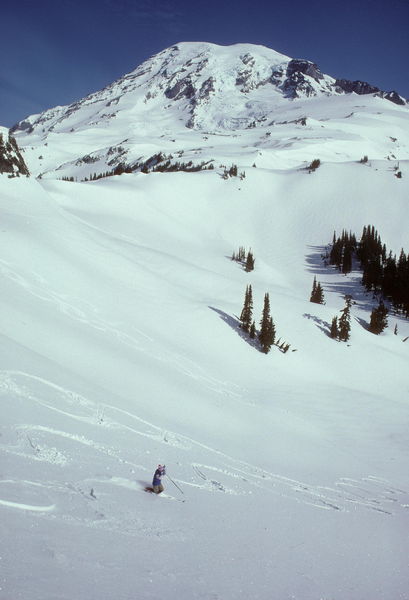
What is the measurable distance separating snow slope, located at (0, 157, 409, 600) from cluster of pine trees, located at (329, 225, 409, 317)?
1213 cm

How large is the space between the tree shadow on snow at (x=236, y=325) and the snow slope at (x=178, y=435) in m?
0.27

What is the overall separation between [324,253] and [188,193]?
35.5 metres

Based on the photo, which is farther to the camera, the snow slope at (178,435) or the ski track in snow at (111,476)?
the ski track in snow at (111,476)

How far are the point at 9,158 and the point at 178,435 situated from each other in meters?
34.0

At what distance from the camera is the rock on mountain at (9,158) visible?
3409 cm

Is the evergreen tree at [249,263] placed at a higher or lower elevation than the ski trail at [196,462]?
higher

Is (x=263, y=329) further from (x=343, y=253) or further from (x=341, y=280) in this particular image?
(x=343, y=253)

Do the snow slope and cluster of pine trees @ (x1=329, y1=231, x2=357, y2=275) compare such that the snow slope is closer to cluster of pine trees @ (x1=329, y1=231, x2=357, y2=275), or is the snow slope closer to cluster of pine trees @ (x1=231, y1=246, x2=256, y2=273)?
cluster of pine trees @ (x1=231, y1=246, x2=256, y2=273)

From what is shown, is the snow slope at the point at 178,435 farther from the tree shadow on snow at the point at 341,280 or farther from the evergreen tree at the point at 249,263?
the evergreen tree at the point at 249,263

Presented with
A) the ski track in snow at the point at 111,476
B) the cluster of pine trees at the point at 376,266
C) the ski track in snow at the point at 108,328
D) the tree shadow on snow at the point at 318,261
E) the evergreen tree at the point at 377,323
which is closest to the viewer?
the ski track in snow at the point at 111,476

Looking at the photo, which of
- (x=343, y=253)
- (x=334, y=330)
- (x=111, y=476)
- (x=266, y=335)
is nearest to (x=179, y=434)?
(x=111, y=476)

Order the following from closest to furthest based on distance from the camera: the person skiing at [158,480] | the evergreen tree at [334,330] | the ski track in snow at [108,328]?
1. the person skiing at [158,480]
2. the ski track in snow at [108,328]
3. the evergreen tree at [334,330]

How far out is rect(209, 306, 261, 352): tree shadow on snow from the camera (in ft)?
95.8

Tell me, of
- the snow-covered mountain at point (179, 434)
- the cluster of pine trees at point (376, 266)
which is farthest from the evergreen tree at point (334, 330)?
the cluster of pine trees at point (376, 266)
